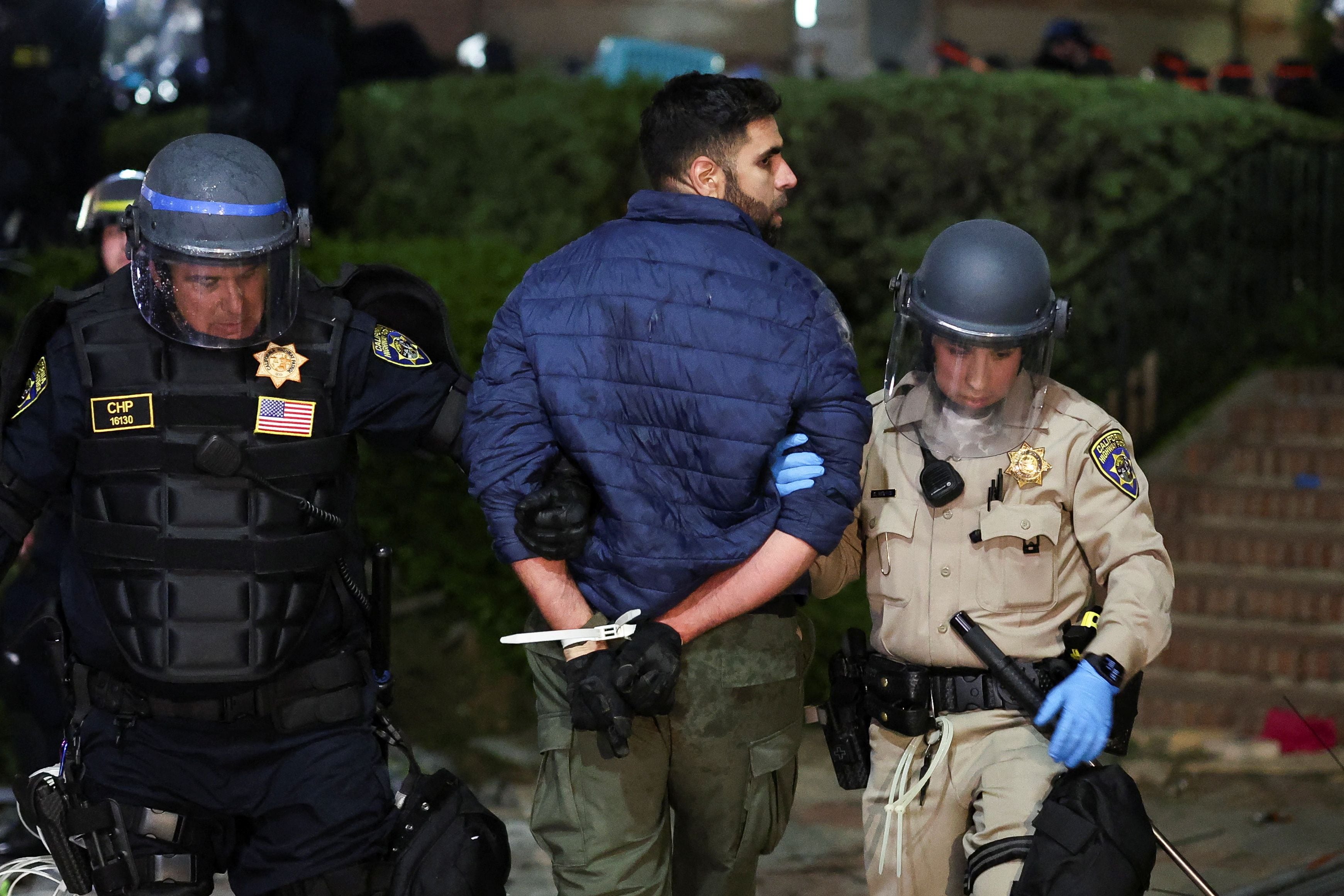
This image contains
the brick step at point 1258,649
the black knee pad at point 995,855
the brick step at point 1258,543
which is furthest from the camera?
the brick step at point 1258,543

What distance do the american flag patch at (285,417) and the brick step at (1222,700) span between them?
4.90 meters

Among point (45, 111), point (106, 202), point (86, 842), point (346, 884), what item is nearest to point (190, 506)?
point (86, 842)

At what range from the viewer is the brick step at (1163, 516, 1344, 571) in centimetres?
774

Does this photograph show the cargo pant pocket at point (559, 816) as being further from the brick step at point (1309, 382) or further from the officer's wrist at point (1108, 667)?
the brick step at point (1309, 382)

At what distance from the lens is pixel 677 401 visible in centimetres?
323

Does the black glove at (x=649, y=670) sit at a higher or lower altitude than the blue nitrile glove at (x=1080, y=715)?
higher

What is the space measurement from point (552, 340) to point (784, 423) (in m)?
0.49

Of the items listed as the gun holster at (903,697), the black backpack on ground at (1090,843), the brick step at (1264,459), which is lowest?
the brick step at (1264,459)

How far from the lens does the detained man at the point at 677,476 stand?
10.6 ft

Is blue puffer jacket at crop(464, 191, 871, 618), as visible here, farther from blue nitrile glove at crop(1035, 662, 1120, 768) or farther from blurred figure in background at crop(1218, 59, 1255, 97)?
→ blurred figure in background at crop(1218, 59, 1255, 97)

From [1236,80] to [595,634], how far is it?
1159cm

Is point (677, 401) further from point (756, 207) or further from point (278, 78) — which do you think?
point (278, 78)

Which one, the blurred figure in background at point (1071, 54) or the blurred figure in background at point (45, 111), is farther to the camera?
the blurred figure in background at point (1071, 54)

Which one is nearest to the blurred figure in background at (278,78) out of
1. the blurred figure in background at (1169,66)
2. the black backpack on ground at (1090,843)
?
the black backpack on ground at (1090,843)
